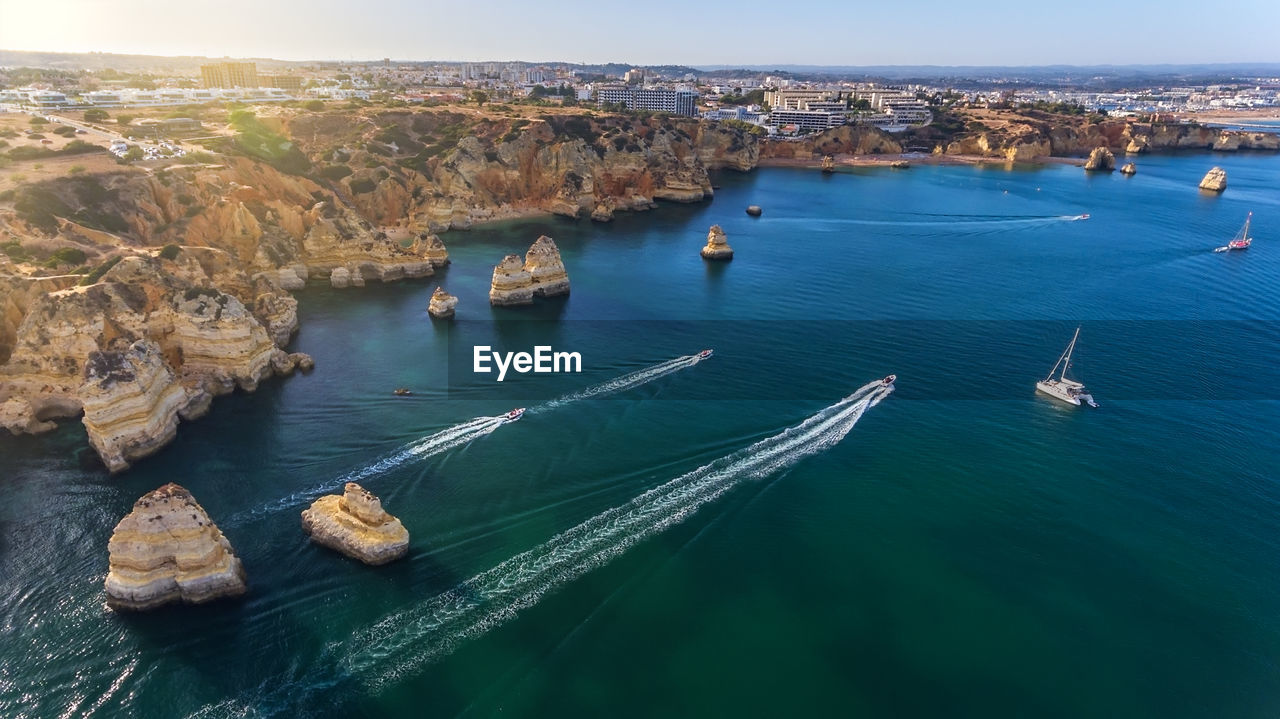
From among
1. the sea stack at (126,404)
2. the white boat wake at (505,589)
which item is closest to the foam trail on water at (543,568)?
the white boat wake at (505,589)

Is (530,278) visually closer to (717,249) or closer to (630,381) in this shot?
(630,381)

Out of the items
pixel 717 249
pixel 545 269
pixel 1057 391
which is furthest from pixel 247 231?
pixel 1057 391

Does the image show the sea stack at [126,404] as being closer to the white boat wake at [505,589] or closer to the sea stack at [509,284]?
the white boat wake at [505,589]

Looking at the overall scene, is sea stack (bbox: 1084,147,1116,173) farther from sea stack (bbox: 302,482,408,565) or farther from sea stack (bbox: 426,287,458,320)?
sea stack (bbox: 302,482,408,565)

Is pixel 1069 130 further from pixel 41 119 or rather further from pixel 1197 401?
pixel 41 119

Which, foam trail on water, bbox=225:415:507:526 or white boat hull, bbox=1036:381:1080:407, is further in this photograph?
white boat hull, bbox=1036:381:1080:407

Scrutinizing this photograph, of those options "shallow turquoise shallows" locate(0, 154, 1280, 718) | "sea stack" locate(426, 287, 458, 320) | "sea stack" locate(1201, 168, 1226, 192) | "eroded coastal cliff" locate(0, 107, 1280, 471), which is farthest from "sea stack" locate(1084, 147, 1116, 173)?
"sea stack" locate(426, 287, 458, 320)
